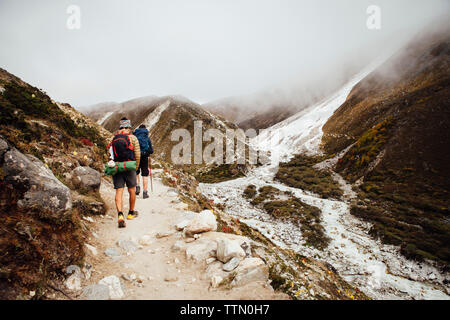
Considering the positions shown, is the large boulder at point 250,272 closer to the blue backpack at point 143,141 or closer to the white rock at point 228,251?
the white rock at point 228,251

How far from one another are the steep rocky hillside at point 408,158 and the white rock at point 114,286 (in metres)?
19.2

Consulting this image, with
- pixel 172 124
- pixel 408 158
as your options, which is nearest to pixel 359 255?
pixel 408 158

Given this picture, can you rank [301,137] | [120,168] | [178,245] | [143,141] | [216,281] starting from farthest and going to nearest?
1. [301,137]
2. [143,141]
3. [120,168]
4. [178,245]
5. [216,281]

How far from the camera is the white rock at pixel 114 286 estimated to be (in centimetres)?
357

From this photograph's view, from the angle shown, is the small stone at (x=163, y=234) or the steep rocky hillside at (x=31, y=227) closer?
the steep rocky hillside at (x=31, y=227)

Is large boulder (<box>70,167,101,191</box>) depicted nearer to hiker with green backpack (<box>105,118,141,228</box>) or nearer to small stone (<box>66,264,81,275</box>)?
hiker with green backpack (<box>105,118,141,228</box>)

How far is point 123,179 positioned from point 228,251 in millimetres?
4027

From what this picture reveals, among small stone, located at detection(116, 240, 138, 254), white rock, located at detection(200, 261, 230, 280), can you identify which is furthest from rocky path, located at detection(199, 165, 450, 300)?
small stone, located at detection(116, 240, 138, 254)

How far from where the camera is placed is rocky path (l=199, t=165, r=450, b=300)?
11.4 m

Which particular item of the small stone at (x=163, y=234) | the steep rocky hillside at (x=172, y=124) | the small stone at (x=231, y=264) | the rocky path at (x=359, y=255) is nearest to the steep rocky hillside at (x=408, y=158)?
the rocky path at (x=359, y=255)

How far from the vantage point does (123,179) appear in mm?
6164

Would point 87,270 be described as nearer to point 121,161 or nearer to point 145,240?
point 145,240

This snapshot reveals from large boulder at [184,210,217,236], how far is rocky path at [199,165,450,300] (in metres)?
11.2

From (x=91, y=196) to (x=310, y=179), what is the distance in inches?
1356
